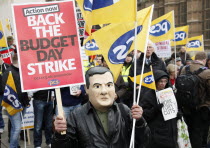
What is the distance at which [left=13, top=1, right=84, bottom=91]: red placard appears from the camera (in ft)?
8.97

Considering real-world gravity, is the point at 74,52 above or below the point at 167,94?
above

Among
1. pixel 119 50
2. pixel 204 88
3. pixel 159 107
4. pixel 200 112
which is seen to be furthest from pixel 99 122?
pixel 200 112

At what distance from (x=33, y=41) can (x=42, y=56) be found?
5.8 inches

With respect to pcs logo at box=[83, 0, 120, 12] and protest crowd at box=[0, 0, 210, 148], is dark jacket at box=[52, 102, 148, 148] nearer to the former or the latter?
protest crowd at box=[0, 0, 210, 148]

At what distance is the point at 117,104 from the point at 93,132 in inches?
14.2

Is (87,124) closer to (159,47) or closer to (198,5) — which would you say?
(159,47)

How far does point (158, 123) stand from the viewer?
4.43m

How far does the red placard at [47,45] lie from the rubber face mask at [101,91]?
210 mm

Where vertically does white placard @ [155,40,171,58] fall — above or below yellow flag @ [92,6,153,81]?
below

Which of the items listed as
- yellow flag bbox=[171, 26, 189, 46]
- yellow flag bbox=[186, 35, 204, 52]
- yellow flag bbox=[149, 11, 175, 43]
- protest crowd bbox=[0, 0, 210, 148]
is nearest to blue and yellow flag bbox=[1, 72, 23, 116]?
protest crowd bbox=[0, 0, 210, 148]

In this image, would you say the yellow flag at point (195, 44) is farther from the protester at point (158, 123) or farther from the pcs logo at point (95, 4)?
the pcs logo at point (95, 4)

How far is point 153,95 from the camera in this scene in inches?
176

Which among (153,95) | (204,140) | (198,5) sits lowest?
(204,140)

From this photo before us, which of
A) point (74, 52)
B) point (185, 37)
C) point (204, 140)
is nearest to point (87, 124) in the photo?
point (74, 52)
